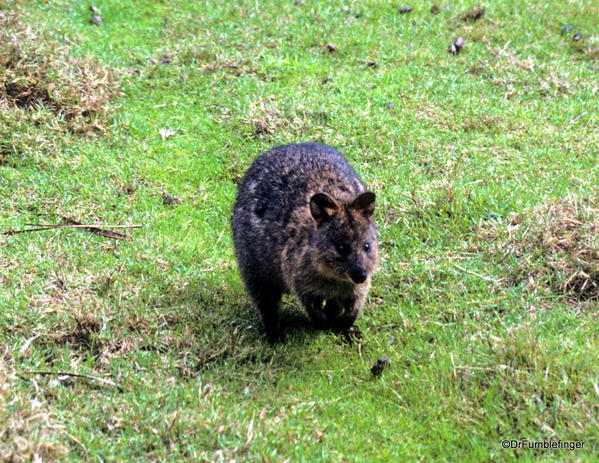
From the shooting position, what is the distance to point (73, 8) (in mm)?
11211

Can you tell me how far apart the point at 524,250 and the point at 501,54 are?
468 cm

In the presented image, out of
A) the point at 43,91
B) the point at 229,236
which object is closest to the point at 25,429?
the point at 229,236

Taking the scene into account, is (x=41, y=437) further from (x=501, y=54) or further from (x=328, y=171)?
(x=501, y=54)

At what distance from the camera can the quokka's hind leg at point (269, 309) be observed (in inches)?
243

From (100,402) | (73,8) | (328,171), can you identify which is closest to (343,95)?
(328,171)

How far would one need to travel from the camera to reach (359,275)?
5.32 metres

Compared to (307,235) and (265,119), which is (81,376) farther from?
(265,119)

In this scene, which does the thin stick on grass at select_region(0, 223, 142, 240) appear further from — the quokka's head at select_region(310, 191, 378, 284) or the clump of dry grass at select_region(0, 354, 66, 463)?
the clump of dry grass at select_region(0, 354, 66, 463)

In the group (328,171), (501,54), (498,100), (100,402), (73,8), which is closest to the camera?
(100,402)

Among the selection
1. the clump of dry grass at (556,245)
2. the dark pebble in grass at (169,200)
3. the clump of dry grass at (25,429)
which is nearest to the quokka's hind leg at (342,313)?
the clump of dry grass at (556,245)

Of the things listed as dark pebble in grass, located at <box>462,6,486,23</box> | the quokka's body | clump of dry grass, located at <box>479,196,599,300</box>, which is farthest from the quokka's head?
dark pebble in grass, located at <box>462,6,486,23</box>

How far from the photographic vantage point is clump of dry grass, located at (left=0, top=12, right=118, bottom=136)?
8.55 m

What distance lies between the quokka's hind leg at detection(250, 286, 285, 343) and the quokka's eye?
0.97 metres

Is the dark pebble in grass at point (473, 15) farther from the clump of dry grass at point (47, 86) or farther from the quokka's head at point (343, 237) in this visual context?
the quokka's head at point (343, 237)
